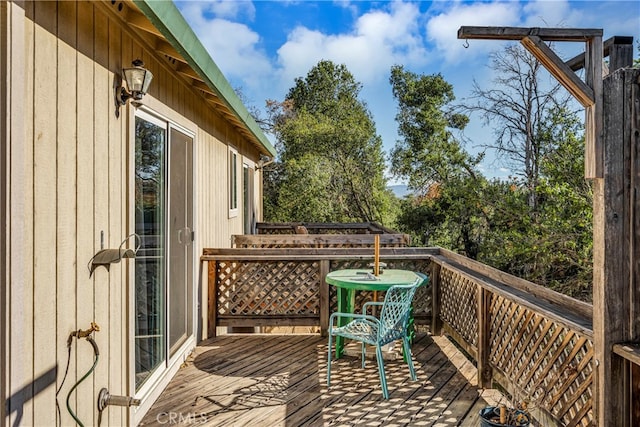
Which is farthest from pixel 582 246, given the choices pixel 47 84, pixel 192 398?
pixel 47 84

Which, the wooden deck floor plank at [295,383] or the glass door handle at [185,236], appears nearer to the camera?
the wooden deck floor plank at [295,383]

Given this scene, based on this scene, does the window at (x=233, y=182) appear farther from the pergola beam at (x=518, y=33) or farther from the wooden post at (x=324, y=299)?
the pergola beam at (x=518, y=33)

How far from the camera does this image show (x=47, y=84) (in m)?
1.81

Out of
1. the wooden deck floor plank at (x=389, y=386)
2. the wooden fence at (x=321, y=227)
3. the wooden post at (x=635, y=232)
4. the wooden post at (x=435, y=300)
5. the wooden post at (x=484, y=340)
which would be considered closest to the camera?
the wooden post at (x=635, y=232)

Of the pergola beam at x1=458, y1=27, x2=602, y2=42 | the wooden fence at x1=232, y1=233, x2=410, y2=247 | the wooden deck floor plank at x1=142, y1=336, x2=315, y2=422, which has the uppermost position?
the pergola beam at x1=458, y1=27, x2=602, y2=42

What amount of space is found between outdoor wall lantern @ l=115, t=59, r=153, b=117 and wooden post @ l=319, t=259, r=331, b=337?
2.76 m

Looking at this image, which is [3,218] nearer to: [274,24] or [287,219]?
[287,219]

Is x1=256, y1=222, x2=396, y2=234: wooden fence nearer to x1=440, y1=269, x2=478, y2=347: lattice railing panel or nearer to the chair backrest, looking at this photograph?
x1=440, y1=269, x2=478, y2=347: lattice railing panel

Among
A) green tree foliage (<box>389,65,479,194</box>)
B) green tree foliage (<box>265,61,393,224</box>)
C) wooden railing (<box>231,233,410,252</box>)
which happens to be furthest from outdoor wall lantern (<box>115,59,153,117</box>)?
green tree foliage (<box>389,65,479,194</box>)

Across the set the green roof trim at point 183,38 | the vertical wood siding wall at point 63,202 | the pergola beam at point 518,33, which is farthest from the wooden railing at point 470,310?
the vertical wood siding wall at point 63,202

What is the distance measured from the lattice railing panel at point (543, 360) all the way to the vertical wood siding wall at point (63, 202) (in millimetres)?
2482

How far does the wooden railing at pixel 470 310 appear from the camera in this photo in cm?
242

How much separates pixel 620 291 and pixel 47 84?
2.61 m

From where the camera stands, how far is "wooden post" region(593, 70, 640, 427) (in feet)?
6.36
